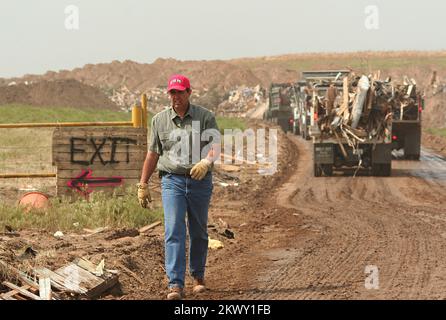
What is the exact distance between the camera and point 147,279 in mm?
9305

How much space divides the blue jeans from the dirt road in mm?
483

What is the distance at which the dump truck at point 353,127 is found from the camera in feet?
70.4

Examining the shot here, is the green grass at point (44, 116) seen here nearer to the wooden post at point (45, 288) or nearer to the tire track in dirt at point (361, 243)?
the tire track in dirt at point (361, 243)

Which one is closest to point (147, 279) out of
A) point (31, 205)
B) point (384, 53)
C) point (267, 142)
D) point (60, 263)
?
point (60, 263)

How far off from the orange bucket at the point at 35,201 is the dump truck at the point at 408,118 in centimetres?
1385

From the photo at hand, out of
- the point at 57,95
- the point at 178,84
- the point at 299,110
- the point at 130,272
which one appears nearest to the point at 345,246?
the point at 130,272

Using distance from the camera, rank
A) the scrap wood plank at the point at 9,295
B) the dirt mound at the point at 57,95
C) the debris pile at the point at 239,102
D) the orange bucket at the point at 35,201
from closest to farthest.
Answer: the scrap wood plank at the point at 9,295, the orange bucket at the point at 35,201, the debris pile at the point at 239,102, the dirt mound at the point at 57,95

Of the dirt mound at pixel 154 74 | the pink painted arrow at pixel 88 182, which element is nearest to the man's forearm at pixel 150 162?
the pink painted arrow at pixel 88 182

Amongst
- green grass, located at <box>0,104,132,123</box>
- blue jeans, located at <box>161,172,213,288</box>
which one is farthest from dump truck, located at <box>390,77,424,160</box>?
green grass, located at <box>0,104,132,123</box>

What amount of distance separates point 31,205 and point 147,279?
435 cm

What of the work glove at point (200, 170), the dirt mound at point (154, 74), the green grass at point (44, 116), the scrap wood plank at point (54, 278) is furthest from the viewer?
the dirt mound at point (154, 74)

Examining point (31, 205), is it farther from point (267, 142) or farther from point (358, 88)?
point (267, 142)

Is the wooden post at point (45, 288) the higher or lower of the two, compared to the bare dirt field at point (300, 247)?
higher

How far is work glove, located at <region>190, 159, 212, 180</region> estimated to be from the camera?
27.0ft
